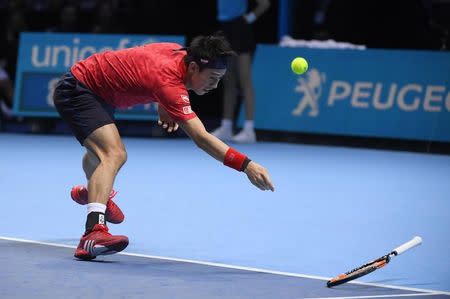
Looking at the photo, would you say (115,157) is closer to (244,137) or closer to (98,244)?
(98,244)

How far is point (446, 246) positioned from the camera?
7.27 meters

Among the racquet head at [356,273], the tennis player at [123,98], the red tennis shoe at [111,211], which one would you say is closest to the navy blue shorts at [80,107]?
the tennis player at [123,98]

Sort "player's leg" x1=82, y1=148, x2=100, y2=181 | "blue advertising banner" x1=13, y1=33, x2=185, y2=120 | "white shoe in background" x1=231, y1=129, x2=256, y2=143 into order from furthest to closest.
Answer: "blue advertising banner" x1=13, y1=33, x2=185, y2=120 → "white shoe in background" x1=231, y1=129, x2=256, y2=143 → "player's leg" x1=82, y1=148, x2=100, y2=181

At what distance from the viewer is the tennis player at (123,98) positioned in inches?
251

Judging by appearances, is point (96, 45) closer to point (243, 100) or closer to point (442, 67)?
point (243, 100)

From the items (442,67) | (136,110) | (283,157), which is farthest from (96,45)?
(442,67)

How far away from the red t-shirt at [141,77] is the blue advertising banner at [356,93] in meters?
7.17

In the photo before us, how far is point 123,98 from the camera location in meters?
6.96

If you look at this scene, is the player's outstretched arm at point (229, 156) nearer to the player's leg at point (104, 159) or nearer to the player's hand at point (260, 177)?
the player's hand at point (260, 177)

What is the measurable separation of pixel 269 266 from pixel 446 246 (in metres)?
1.46

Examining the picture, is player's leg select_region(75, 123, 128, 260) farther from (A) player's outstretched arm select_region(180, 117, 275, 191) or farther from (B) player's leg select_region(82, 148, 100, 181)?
(A) player's outstretched arm select_region(180, 117, 275, 191)

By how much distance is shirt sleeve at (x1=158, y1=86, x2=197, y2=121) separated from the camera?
638 cm

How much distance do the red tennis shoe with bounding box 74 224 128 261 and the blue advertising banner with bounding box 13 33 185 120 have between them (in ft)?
28.0

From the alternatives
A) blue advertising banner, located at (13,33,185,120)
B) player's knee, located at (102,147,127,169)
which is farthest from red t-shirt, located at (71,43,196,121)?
blue advertising banner, located at (13,33,185,120)
